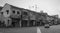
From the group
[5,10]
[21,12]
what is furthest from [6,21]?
[21,12]

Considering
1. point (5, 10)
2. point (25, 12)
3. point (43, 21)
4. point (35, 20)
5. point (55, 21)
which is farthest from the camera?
point (55, 21)

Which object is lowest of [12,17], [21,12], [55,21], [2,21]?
[55,21]

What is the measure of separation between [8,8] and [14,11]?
A: 7.75 ft

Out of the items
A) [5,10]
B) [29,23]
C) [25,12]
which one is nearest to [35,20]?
[29,23]

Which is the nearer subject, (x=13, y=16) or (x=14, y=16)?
(x=13, y=16)

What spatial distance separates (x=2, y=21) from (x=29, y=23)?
11.6 metres

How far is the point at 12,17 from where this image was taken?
81.4 ft

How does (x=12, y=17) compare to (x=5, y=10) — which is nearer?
(x=12, y=17)

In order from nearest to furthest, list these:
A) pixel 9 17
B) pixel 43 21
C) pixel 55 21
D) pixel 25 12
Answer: pixel 9 17 < pixel 25 12 < pixel 43 21 < pixel 55 21

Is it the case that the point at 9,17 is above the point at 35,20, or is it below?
above

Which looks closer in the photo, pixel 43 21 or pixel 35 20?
pixel 35 20

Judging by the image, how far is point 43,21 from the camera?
41.1m

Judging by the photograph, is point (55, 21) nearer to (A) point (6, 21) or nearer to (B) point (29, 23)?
(B) point (29, 23)

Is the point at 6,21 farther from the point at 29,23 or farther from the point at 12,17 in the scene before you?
the point at 29,23
